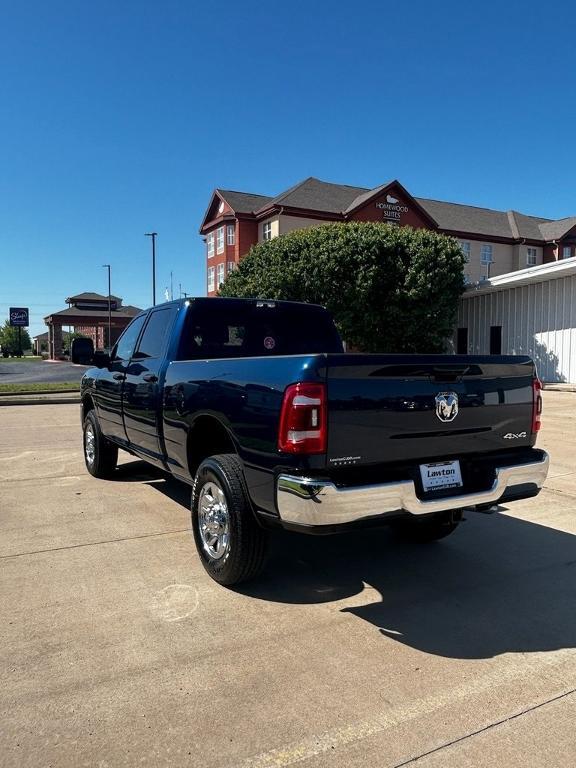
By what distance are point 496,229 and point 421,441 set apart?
4901 centimetres

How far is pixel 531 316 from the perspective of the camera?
27.9 meters

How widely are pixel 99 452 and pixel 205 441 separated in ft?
10.0

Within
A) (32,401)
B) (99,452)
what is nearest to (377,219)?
(32,401)

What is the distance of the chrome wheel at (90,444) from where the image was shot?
279 inches

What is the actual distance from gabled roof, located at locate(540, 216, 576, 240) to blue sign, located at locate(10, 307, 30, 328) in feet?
196

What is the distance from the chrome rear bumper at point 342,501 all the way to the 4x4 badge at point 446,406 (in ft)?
1.54

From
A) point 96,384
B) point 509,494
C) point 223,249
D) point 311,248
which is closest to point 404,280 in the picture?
point 311,248

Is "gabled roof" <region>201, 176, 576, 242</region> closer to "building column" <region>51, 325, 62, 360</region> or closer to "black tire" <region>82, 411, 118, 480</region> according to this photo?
"building column" <region>51, 325, 62, 360</region>

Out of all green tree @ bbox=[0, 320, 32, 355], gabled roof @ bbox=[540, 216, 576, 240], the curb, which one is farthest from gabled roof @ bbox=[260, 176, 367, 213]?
green tree @ bbox=[0, 320, 32, 355]

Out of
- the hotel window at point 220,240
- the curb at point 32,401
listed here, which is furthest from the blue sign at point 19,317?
the curb at point 32,401

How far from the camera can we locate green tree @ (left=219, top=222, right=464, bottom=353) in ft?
90.7

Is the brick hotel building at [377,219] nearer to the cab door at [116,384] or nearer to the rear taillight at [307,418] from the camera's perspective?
the cab door at [116,384]

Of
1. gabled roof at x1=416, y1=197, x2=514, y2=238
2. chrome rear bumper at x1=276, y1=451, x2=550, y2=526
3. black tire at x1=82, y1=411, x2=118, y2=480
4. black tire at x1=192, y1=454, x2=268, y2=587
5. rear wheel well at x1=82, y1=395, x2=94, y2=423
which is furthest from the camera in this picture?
gabled roof at x1=416, y1=197, x2=514, y2=238

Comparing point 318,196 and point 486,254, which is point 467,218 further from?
point 318,196
